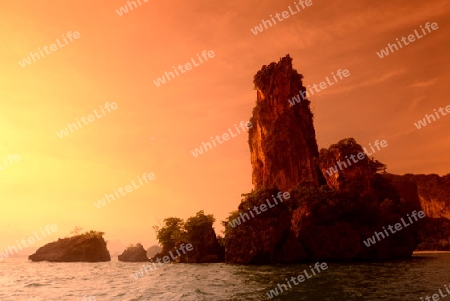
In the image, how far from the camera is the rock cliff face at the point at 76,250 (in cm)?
11931

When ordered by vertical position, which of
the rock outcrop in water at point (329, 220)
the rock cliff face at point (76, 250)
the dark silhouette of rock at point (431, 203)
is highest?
the rock cliff face at point (76, 250)

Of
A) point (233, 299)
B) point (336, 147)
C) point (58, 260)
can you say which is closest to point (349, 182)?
point (336, 147)

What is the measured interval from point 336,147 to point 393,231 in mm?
20913

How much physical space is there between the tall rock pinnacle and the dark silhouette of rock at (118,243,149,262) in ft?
170

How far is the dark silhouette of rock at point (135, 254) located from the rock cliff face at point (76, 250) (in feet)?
47.1

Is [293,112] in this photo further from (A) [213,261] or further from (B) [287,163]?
(A) [213,261]

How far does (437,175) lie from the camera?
438 feet

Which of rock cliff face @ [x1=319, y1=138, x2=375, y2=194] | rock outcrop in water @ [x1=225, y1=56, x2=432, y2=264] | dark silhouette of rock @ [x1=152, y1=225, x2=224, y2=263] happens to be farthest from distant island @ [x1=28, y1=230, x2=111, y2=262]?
rock cliff face @ [x1=319, y1=138, x2=375, y2=194]

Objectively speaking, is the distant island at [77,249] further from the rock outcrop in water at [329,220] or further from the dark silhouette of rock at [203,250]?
the rock outcrop in water at [329,220]

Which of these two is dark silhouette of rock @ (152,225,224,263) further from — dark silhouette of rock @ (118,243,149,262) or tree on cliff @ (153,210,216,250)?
dark silhouette of rock @ (118,243,149,262)

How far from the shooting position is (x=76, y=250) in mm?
119562

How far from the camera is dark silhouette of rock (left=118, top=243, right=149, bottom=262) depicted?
112 meters

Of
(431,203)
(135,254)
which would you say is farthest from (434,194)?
(135,254)

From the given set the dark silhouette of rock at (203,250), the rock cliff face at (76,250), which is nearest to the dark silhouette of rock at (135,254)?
the rock cliff face at (76,250)
